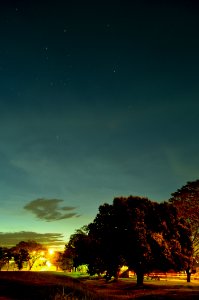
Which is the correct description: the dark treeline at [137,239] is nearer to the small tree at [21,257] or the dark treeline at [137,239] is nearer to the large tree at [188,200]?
the large tree at [188,200]

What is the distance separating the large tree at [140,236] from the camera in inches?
1449

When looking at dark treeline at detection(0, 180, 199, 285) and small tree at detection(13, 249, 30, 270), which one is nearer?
dark treeline at detection(0, 180, 199, 285)

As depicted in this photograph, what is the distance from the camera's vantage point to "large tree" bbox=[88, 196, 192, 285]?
36812 mm

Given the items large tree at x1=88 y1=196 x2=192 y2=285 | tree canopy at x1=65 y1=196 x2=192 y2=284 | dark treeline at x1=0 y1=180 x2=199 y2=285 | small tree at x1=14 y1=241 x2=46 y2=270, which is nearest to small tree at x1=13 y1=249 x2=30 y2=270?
small tree at x1=14 y1=241 x2=46 y2=270

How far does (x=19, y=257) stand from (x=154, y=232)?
56815 millimetres

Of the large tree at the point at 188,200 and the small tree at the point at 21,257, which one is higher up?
the large tree at the point at 188,200

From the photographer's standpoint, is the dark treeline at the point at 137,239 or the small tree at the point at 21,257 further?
the small tree at the point at 21,257

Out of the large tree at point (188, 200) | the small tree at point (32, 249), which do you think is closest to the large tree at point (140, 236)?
the large tree at point (188, 200)

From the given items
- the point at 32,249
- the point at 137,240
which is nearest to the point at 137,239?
the point at 137,240

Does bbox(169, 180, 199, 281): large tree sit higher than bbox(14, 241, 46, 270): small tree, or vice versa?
bbox(169, 180, 199, 281): large tree

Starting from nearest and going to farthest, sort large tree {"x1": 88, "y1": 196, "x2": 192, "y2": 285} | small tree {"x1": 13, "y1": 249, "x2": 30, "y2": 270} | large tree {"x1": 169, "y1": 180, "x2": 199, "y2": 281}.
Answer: large tree {"x1": 88, "y1": 196, "x2": 192, "y2": 285} → large tree {"x1": 169, "y1": 180, "x2": 199, "y2": 281} → small tree {"x1": 13, "y1": 249, "x2": 30, "y2": 270}

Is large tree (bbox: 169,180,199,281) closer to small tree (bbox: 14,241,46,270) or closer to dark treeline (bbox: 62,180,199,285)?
dark treeline (bbox: 62,180,199,285)

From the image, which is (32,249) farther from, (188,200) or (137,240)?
(137,240)

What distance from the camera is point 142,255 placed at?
36.3 metres
